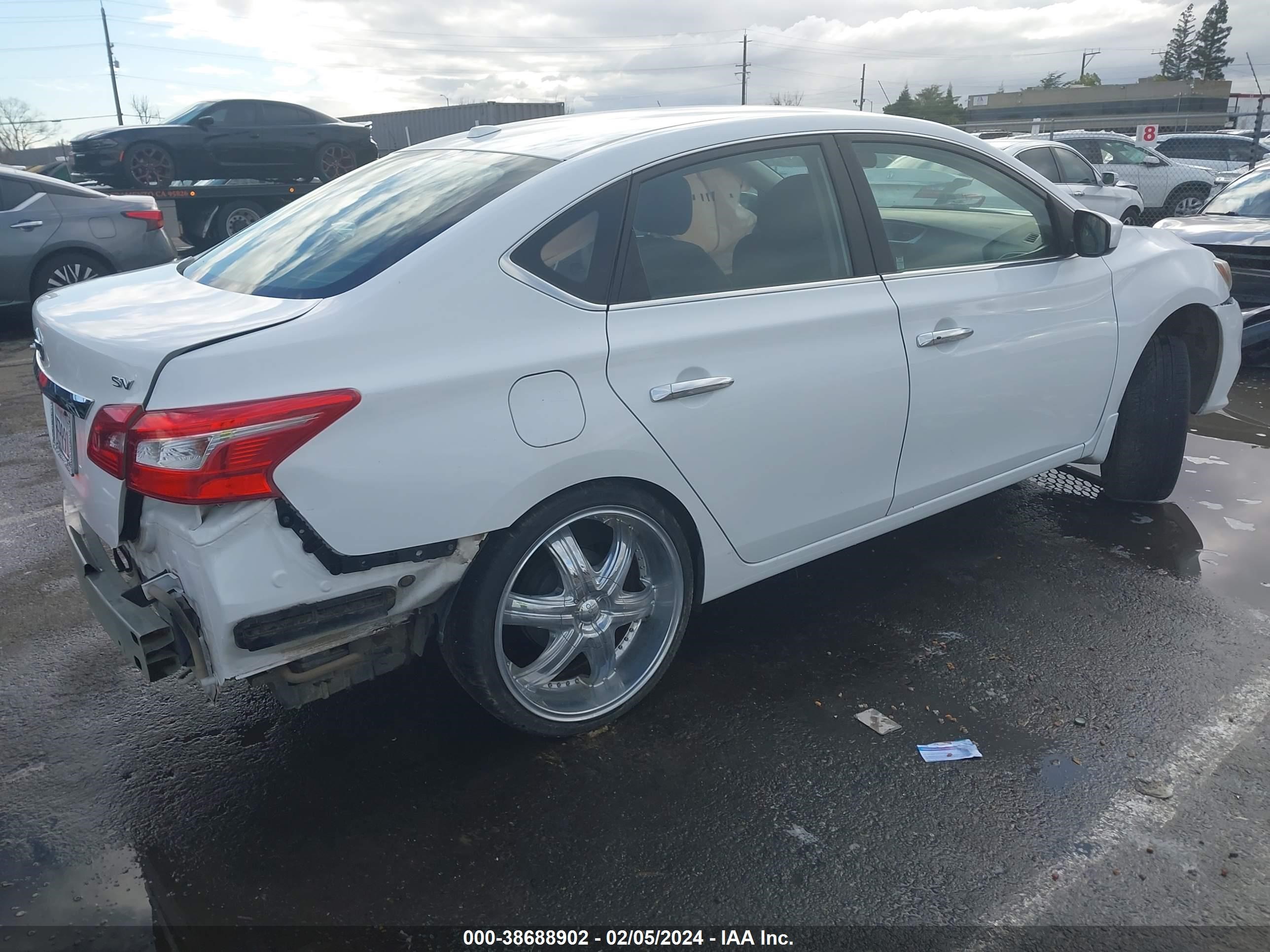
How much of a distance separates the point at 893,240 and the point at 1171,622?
71.2 inches

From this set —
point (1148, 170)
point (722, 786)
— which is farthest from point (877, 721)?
point (1148, 170)

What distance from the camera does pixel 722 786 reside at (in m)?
2.70

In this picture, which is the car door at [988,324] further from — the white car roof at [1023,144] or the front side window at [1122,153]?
the front side window at [1122,153]

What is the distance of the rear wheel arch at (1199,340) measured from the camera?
14.7 feet

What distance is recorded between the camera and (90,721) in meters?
3.04

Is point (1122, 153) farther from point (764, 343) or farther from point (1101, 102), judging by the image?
point (1101, 102)

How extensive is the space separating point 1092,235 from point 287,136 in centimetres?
1369

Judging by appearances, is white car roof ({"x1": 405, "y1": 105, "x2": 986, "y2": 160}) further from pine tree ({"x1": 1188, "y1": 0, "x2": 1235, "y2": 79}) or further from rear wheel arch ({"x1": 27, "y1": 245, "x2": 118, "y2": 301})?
pine tree ({"x1": 1188, "y1": 0, "x2": 1235, "y2": 79})

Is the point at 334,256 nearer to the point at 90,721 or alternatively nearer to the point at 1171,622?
the point at 90,721

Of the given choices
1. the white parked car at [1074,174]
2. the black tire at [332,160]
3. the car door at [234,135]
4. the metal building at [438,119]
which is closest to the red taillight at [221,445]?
the white parked car at [1074,174]

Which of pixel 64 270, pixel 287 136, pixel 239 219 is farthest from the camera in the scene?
pixel 287 136

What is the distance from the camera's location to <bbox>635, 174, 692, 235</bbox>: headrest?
280cm

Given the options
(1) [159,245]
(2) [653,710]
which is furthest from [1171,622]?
(1) [159,245]

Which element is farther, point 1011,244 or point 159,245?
point 159,245
